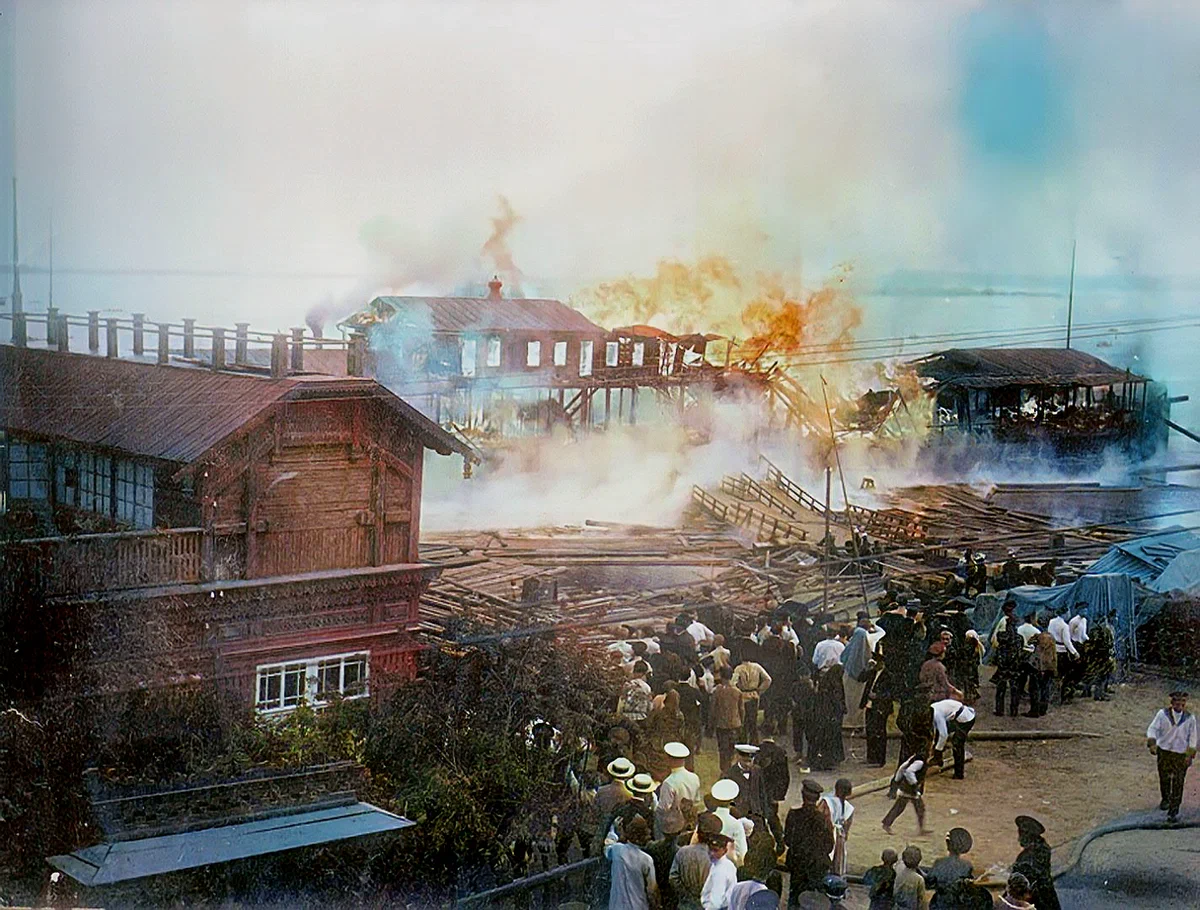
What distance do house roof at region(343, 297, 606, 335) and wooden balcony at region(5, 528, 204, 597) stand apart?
105cm

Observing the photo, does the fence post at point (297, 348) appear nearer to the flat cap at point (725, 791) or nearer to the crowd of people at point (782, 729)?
the crowd of people at point (782, 729)

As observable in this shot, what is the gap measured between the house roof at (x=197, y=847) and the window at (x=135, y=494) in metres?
1.14

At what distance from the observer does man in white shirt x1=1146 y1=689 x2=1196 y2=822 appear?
5113 mm

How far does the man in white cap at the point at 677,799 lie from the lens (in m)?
4.96

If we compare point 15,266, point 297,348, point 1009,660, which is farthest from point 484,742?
point 15,266

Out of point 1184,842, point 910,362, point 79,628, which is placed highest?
point 910,362

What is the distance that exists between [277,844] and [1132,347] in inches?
149

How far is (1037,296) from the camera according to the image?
17.8 feet

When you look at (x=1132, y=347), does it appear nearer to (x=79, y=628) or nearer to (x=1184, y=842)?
(x=1184, y=842)

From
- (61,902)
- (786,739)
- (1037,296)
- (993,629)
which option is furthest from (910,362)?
(61,902)

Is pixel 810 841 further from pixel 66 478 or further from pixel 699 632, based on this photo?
pixel 66 478

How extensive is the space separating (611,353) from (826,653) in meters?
1.44

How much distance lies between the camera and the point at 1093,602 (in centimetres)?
541

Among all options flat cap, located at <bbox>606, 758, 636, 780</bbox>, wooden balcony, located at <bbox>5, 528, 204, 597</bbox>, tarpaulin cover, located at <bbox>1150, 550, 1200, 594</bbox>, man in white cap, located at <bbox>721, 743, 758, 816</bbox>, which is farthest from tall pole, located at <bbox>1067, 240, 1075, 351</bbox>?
wooden balcony, located at <bbox>5, 528, 204, 597</bbox>
